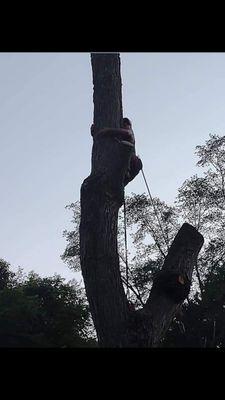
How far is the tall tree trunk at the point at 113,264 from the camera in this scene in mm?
3883

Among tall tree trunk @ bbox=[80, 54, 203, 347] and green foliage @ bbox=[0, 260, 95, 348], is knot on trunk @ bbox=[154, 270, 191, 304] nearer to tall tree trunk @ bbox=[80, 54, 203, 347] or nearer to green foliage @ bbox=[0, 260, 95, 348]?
tall tree trunk @ bbox=[80, 54, 203, 347]

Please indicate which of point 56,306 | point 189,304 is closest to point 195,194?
point 189,304

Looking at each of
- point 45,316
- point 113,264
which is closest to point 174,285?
point 113,264

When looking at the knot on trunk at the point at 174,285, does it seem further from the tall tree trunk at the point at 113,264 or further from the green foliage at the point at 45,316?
the green foliage at the point at 45,316

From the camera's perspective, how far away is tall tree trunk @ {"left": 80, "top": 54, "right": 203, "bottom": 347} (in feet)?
12.7

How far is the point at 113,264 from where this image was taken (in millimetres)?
3967

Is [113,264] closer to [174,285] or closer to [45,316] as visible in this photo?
[174,285]

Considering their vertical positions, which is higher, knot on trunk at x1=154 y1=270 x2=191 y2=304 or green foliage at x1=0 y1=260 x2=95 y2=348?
green foliage at x1=0 y1=260 x2=95 y2=348

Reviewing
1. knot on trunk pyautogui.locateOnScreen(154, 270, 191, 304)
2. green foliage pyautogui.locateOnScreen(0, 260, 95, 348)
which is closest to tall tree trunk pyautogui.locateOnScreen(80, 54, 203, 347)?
knot on trunk pyautogui.locateOnScreen(154, 270, 191, 304)
